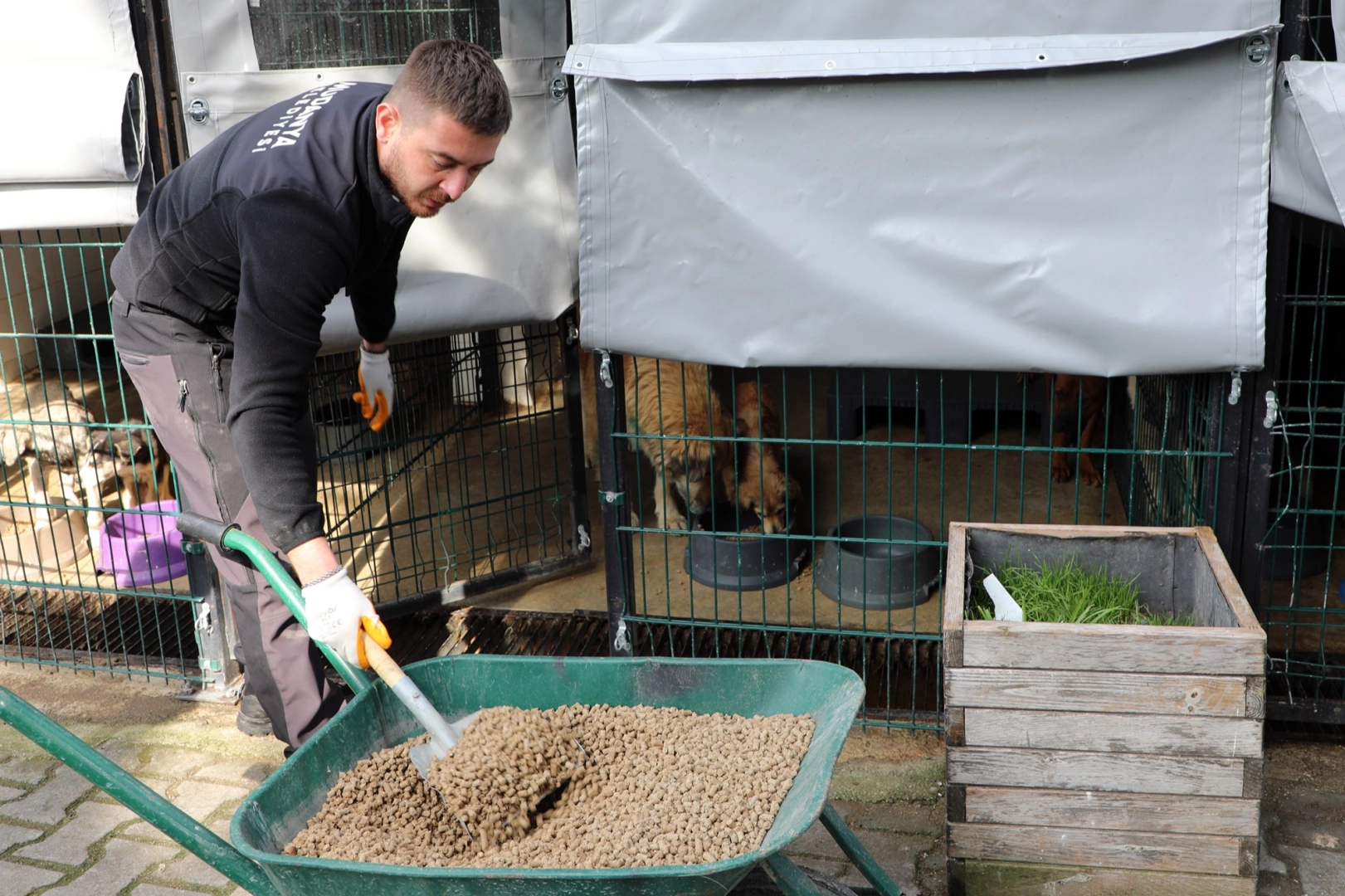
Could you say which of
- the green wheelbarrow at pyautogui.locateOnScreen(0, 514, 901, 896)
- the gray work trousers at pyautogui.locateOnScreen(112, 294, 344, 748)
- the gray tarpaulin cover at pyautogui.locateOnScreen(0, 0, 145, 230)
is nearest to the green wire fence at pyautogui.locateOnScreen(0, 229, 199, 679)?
the gray tarpaulin cover at pyautogui.locateOnScreen(0, 0, 145, 230)

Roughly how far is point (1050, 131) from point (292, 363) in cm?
195

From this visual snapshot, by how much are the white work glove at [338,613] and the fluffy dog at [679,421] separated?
2366mm

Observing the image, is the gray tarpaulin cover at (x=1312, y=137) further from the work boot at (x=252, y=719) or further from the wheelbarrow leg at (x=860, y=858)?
the work boot at (x=252, y=719)

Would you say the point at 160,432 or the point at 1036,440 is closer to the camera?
the point at 160,432

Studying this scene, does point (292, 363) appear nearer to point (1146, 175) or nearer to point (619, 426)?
point (619, 426)

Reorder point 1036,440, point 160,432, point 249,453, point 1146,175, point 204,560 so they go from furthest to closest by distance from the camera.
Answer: point 1036,440 → point 204,560 → point 160,432 → point 1146,175 → point 249,453

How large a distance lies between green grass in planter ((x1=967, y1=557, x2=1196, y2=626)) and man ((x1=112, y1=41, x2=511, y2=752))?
1.58 m

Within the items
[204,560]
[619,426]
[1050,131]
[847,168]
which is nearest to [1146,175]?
[1050,131]

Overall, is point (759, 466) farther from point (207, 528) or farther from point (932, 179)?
point (207, 528)

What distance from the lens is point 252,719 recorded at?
3725 mm

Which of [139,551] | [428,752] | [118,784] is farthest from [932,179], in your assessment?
[139,551]

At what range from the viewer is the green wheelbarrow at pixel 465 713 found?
180 centimetres

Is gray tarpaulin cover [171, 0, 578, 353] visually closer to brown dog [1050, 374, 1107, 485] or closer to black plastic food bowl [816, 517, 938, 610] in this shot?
black plastic food bowl [816, 517, 938, 610]

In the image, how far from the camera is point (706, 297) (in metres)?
3.17
